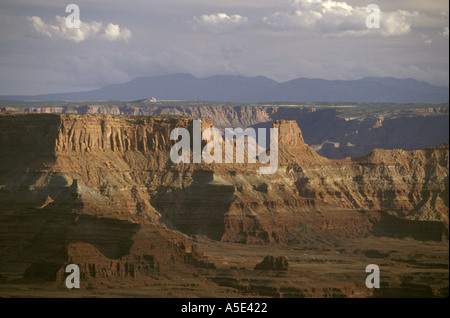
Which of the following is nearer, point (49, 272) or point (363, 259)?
point (49, 272)

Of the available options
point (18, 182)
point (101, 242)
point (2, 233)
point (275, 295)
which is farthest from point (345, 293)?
point (18, 182)

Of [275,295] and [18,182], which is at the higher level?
[18,182]

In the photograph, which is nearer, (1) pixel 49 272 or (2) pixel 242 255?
(1) pixel 49 272
